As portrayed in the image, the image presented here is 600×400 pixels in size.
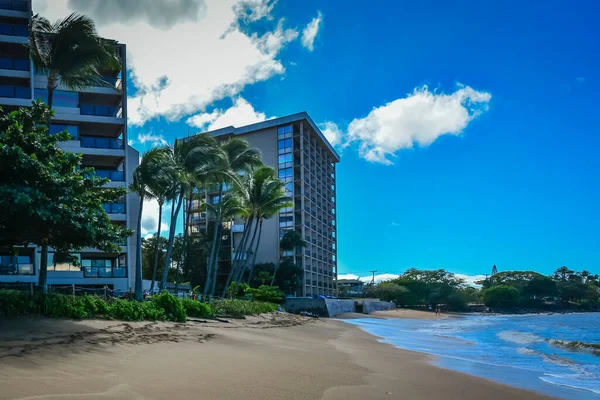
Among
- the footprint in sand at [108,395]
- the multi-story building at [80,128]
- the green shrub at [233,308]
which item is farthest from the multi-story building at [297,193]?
the footprint in sand at [108,395]

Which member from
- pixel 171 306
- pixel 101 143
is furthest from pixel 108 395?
pixel 101 143

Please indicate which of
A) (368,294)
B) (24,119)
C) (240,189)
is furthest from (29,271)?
(368,294)

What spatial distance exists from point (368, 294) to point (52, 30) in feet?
282

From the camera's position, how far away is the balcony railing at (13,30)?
104 ft

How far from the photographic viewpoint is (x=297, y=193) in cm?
7319

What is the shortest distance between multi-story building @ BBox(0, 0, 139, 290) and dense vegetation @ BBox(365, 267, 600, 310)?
6984 cm

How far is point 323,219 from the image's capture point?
83938 mm

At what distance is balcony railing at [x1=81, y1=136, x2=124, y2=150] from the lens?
33469 millimetres

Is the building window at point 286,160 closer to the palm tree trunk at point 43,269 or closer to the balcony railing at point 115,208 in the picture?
the balcony railing at point 115,208

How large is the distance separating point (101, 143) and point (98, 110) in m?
2.68

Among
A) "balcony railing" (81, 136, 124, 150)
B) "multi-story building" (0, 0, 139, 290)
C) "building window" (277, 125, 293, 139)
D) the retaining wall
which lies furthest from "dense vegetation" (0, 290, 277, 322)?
"building window" (277, 125, 293, 139)

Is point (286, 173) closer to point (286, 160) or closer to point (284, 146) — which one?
point (286, 160)

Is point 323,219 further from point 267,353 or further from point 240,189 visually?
point 267,353

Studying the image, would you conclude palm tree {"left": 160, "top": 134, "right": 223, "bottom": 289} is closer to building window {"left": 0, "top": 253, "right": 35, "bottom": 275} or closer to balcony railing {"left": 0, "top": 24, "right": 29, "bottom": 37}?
building window {"left": 0, "top": 253, "right": 35, "bottom": 275}
